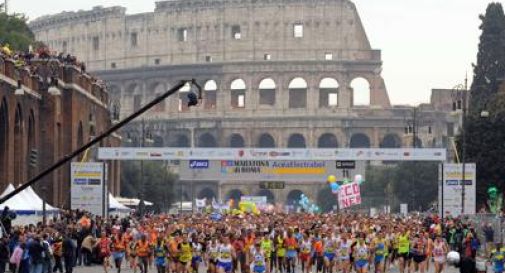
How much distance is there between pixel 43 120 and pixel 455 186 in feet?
68.2

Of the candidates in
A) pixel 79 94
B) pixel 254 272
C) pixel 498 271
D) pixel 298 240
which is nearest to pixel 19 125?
pixel 79 94

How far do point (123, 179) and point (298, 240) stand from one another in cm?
8496

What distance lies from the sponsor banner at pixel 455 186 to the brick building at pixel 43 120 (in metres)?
17.7

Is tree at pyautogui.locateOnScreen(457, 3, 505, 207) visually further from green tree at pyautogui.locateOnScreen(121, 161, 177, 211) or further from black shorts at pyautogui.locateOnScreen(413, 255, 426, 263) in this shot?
black shorts at pyautogui.locateOnScreen(413, 255, 426, 263)

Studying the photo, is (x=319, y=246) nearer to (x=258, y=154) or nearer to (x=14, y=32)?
(x=258, y=154)

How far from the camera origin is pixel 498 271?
37.5m

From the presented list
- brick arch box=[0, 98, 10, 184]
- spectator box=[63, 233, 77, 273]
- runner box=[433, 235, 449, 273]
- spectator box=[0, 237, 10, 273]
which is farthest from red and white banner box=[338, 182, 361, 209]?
spectator box=[0, 237, 10, 273]

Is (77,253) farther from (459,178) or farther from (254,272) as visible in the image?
(459,178)

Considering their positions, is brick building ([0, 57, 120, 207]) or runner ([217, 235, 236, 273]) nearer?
runner ([217, 235, 236, 273])

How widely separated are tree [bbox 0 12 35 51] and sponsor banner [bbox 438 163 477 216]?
1792 inches

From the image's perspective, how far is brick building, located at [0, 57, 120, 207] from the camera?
66.2m

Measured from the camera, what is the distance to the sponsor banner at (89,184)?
67.7 m

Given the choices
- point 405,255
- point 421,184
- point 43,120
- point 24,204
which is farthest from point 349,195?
point 421,184

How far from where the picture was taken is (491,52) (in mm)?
124812
